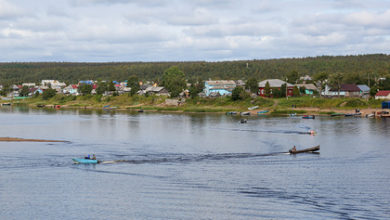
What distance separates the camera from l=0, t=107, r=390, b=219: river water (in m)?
31.2

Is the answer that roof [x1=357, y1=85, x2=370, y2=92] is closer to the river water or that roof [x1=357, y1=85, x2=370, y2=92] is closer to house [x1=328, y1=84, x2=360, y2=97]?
house [x1=328, y1=84, x2=360, y2=97]

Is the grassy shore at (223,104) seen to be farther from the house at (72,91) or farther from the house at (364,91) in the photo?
the house at (364,91)

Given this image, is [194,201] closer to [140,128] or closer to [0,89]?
[140,128]

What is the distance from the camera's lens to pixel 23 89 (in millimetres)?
180750

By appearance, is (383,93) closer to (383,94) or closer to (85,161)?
(383,94)

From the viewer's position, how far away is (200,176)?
39.9 m

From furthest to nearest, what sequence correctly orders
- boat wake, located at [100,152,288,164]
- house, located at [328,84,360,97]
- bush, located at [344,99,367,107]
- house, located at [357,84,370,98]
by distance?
house, located at [328,84,360,97]
house, located at [357,84,370,98]
bush, located at [344,99,367,107]
boat wake, located at [100,152,288,164]

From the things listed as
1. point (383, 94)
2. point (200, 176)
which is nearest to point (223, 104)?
point (383, 94)

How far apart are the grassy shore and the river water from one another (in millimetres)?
29835

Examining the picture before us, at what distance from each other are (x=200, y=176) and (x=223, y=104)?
7375 centimetres

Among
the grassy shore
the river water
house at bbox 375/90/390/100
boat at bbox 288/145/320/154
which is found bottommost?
the river water

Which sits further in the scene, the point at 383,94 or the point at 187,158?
the point at 383,94

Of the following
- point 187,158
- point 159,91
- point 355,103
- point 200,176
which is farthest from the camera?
point 159,91

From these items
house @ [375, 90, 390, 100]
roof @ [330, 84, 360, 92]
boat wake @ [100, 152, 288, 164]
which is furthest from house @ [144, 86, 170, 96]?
boat wake @ [100, 152, 288, 164]
